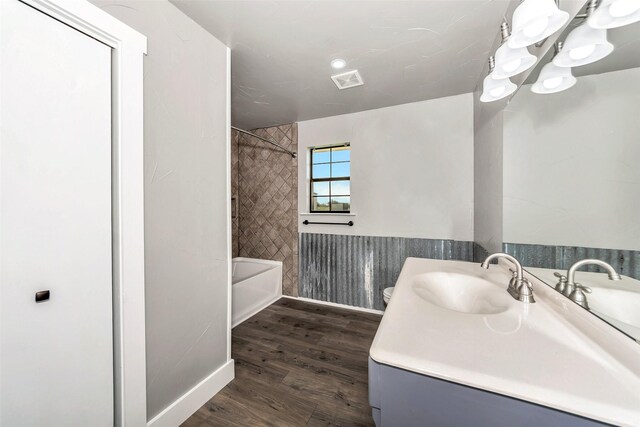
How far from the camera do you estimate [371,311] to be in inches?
109

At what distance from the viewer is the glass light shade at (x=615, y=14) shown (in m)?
0.61

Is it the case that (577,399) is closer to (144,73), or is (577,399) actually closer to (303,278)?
(144,73)

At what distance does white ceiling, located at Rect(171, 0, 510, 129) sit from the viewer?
131cm

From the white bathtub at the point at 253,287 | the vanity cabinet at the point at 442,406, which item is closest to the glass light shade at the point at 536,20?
the vanity cabinet at the point at 442,406

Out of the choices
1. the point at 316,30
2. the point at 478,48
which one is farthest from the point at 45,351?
the point at 478,48

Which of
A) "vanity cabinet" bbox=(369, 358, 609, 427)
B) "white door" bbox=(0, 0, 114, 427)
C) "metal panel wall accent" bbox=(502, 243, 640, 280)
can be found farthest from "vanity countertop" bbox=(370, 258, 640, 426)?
"white door" bbox=(0, 0, 114, 427)

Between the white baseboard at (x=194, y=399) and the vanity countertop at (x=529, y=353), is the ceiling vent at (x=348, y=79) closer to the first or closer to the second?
the vanity countertop at (x=529, y=353)

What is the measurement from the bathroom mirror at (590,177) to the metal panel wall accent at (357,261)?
136 centimetres

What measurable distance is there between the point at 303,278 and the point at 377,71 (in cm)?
249

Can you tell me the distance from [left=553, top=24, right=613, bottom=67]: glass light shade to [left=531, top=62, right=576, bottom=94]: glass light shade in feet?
0.11

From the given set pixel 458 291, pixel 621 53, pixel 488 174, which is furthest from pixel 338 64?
pixel 458 291

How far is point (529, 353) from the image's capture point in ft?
1.99

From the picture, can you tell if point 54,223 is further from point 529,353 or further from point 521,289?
point 521,289

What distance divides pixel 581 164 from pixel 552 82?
353 millimetres
